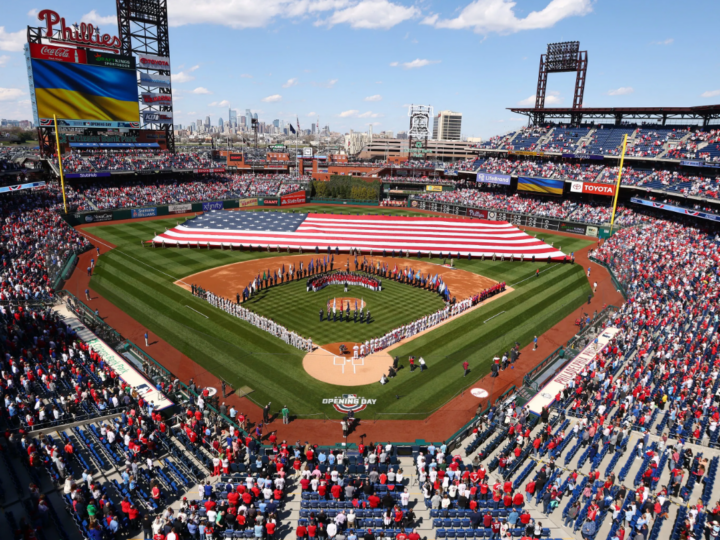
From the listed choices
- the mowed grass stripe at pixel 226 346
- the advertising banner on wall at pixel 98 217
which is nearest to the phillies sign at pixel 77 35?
the advertising banner on wall at pixel 98 217

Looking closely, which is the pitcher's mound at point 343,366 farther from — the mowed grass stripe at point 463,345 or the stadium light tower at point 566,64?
the stadium light tower at point 566,64

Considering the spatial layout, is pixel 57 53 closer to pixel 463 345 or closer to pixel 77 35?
pixel 77 35

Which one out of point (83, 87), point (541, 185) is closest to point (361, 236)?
point (541, 185)

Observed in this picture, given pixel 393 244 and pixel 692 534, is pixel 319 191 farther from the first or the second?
pixel 692 534

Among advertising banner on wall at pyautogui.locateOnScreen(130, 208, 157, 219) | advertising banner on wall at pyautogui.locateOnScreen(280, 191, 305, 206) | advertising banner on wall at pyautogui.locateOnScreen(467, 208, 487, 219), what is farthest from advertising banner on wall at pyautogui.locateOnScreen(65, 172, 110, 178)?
advertising banner on wall at pyautogui.locateOnScreen(467, 208, 487, 219)

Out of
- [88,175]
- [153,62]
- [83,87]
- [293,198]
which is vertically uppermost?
[153,62]
